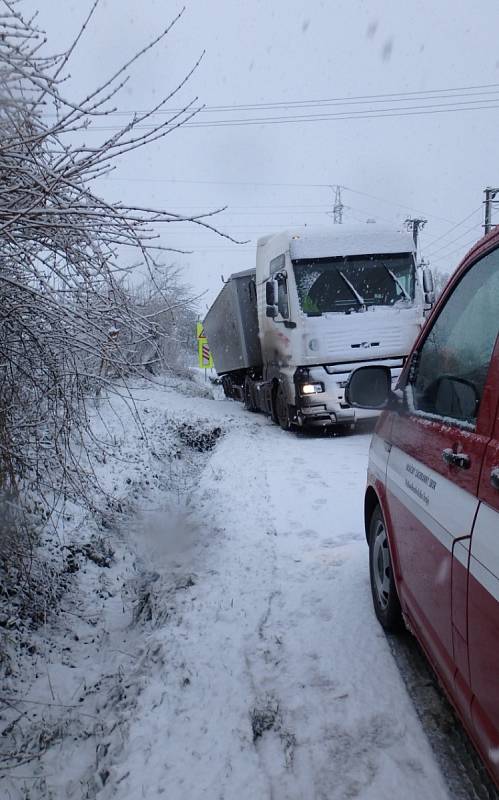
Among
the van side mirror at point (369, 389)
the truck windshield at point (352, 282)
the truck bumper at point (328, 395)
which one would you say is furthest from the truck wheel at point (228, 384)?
the van side mirror at point (369, 389)

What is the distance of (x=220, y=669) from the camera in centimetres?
324

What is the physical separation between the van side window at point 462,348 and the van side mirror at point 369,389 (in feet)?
0.60

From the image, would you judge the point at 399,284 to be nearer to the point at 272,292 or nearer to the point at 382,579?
the point at 272,292

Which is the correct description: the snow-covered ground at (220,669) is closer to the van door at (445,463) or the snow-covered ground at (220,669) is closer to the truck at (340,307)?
the van door at (445,463)

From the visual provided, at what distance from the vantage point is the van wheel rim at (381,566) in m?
3.30

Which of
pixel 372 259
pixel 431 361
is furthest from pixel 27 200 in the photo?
pixel 372 259

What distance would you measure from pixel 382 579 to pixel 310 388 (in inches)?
244

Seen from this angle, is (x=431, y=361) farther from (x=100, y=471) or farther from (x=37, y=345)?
(x=100, y=471)

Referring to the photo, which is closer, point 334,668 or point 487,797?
point 487,797

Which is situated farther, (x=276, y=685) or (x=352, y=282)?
(x=352, y=282)

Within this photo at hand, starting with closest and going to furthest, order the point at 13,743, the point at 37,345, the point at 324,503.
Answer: the point at 13,743, the point at 37,345, the point at 324,503

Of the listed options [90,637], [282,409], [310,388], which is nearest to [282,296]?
[310,388]

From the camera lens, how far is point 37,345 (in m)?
3.58

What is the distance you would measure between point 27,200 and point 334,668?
2.93 meters
